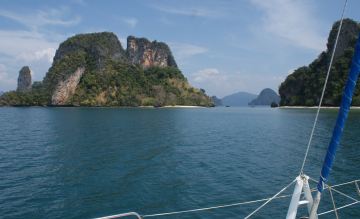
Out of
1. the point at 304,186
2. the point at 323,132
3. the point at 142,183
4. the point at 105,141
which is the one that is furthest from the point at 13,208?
the point at 323,132

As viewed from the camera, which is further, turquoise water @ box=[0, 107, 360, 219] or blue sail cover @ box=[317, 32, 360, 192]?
turquoise water @ box=[0, 107, 360, 219]

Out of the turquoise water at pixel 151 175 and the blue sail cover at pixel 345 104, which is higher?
the blue sail cover at pixel 345 104

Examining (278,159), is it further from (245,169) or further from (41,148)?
(41,148)

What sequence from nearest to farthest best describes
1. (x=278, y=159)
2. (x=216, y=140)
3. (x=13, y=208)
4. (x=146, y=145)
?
(x=13, y=208)
(x=278, y=159)
(x=146, y=145)
(x=216, y=140)

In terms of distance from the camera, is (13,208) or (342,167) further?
→ (342,167)

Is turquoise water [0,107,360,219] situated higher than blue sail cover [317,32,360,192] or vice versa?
blue sail cover [317,32,360,192]

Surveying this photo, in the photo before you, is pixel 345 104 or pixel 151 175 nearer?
pixel 345 104

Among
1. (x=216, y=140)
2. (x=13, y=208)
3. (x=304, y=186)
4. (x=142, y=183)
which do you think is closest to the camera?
(x=304, y=186)

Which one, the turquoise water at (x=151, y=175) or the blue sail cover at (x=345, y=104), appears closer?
the blue sail cover at (x=345, y=104)

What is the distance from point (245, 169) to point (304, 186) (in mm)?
25158

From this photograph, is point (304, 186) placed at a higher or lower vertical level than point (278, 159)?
higher

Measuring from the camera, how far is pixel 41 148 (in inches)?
1865

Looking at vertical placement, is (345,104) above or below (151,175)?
above

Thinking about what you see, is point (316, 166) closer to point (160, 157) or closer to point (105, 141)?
point (160, 157)
